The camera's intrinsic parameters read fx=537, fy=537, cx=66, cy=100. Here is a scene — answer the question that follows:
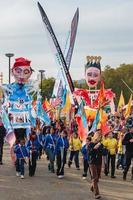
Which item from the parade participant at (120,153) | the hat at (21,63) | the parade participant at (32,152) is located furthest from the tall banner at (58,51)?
the parade participant at (32,152)

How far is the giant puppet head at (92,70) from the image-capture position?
28.3m

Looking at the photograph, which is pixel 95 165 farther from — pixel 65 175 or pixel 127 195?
pixel 65 175

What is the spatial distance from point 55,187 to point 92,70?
13755 mm

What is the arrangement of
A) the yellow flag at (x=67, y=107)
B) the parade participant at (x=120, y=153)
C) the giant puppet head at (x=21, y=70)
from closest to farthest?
the parade participant at (x=120, y=153)
the giant puppet head at (x=21, y=70)
the yellow flag at (x=67, y=107)

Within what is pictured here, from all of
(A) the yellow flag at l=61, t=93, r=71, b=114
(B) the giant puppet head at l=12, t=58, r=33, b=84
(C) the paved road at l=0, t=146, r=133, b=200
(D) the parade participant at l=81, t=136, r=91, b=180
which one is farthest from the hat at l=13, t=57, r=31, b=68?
(A) the yellow flag at l=61, t=93, r=71, b=114

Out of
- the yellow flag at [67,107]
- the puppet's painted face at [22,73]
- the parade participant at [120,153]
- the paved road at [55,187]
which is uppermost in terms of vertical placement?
the puppet's painted face at [22,73]

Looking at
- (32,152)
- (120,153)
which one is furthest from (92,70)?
(32,152)

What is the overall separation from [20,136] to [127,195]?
21.0ft

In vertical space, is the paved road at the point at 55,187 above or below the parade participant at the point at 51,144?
below

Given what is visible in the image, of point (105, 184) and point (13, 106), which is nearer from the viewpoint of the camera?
point (105, 184)

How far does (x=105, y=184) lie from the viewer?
16.1m

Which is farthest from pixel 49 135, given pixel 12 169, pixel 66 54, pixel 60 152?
pixel 66 54

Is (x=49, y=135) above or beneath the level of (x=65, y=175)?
above

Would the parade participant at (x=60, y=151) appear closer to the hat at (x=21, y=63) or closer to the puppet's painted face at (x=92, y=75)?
the hat at (x=21, y=63)
